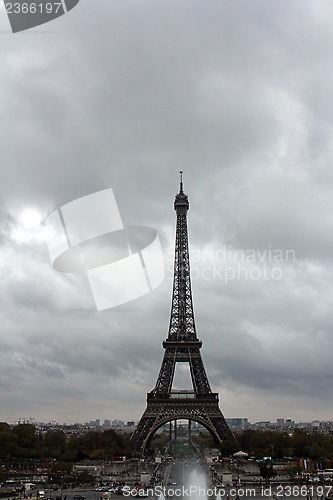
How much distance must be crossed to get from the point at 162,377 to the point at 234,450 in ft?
45.2

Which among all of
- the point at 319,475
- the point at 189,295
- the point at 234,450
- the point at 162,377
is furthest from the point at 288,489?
the point at 189,295

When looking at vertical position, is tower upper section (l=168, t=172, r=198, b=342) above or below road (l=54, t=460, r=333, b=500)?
above

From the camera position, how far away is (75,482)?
54.5m

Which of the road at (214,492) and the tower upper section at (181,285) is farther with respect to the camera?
the tower upper section at (181,285)

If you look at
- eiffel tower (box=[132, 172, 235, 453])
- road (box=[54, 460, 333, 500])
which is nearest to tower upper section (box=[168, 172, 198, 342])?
eiffel tower (box=[132, 172, 235, 453])

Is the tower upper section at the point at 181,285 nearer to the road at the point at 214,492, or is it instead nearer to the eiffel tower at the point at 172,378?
the eiffel tower at the point at 172,378

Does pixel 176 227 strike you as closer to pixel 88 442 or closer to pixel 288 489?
pixel 88 442

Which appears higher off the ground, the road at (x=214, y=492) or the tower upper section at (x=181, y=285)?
the tower upper section at (x=181, y=285)

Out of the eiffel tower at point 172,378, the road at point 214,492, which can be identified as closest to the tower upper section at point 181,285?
the eiffel tower at point 172,378

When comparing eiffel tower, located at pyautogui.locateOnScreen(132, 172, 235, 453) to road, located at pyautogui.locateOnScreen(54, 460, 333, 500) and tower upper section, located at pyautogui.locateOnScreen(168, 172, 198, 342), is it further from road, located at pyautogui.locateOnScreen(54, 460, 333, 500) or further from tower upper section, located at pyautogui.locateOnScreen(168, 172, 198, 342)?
road, located at pyautogui.locateOnScreen(54, 460, 333, 500)

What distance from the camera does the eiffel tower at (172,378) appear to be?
7781 cm

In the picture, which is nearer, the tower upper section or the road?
the road

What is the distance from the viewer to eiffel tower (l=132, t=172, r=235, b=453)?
255 feet

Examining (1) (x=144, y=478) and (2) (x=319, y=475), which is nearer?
(1) (x=144, y=478)
